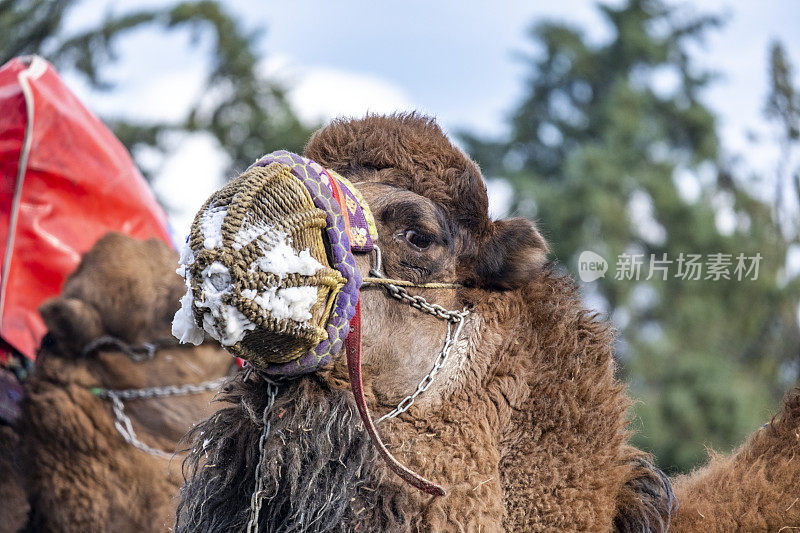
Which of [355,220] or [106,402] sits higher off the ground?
[355,220]

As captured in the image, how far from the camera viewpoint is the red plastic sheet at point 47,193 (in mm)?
4430

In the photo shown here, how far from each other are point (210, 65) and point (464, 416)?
1115 cm

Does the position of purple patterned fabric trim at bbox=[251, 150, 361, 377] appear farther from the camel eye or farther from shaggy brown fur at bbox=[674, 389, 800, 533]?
shaggy brown fur at bbox=[674, 389, 800, 533]

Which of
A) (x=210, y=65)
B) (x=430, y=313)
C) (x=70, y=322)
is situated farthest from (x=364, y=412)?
(x=210, y=65)

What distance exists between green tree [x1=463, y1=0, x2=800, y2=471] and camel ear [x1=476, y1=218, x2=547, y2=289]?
8.75 m

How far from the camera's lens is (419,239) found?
2.56 m

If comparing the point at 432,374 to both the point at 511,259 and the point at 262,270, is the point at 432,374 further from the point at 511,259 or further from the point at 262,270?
the point at 262,270

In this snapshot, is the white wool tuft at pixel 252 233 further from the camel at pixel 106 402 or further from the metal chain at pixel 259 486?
the camel at pixel 106 402

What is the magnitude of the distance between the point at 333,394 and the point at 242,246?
1.84 feet

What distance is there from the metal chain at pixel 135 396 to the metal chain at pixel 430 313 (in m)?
1.65

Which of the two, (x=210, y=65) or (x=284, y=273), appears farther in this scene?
(x=210, y=65)

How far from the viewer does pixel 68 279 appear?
167 inches

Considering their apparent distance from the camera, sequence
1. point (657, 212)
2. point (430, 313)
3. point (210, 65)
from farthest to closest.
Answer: point (657, 212)
point (210, 65)
point (430, 313)

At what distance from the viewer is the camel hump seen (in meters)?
4.01
